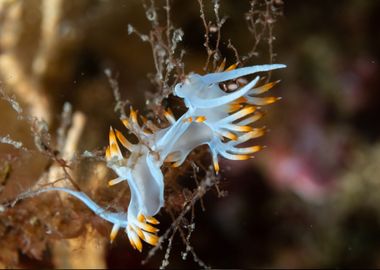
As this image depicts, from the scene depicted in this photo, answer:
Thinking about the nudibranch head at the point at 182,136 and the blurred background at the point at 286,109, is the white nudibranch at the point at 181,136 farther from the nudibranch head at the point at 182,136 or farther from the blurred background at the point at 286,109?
the blurred background at the point at 286,109

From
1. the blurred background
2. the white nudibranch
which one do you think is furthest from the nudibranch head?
the blurred background

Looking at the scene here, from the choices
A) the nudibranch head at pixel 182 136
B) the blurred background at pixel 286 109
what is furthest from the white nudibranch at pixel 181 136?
the blurred background at pixel 286 109

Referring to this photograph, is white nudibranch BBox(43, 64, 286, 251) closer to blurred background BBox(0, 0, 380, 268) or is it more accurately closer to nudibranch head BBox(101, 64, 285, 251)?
nudibranch head BBox(101, 64, 285, 251)

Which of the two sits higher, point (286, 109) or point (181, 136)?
point (181, 136)

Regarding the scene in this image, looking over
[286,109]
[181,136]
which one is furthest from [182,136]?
[286,109]

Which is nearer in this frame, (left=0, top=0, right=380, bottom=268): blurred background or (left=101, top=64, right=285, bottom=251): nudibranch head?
(left=101, top=64, right=285, bottom=251): nudibranch head

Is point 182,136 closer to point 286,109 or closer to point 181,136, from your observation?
A: point 181,136
